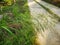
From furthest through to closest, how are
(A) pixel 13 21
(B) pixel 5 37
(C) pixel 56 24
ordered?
1. (C) pixel 56 24
2. (A) pixel 13 21
3. (B) pixel 5 37

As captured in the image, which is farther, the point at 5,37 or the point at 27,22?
the point at 27,22

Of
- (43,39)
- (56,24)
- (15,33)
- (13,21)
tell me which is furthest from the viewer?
A: (56,24)

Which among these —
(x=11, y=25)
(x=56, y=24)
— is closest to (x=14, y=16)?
(x=11, y=25)

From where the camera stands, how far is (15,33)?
359 centimetres

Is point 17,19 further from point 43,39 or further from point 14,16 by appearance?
point 43,39

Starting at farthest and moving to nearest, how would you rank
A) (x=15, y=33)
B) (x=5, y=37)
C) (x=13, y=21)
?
(x=13, y=21) → (x=15, y=33) → (x=5, y=37)

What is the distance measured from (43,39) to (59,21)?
4.65 ft

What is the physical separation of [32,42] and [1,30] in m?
0.68

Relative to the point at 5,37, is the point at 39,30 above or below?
below

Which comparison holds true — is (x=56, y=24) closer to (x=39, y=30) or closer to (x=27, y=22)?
(x=39, y=30)

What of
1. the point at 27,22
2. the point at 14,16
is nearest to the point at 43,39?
the point at 27,22

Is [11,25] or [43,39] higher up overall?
[11,25]

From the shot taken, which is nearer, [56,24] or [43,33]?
[43,33]

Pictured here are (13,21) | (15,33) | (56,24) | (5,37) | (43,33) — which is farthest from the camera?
(56,24)
